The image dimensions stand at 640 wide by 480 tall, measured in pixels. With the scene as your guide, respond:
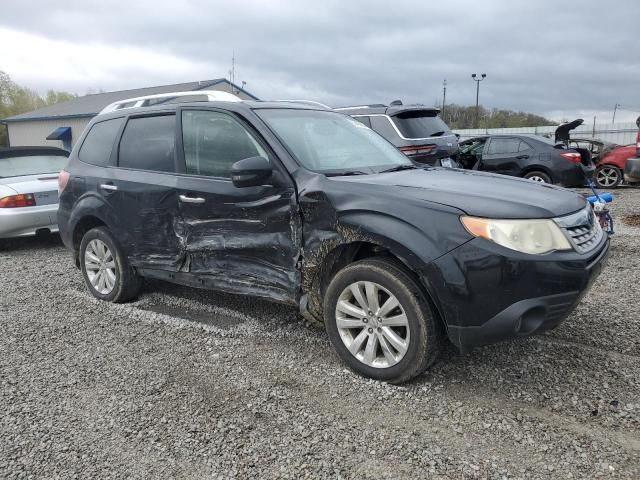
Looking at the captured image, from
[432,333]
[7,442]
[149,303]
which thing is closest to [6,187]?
[149,303]

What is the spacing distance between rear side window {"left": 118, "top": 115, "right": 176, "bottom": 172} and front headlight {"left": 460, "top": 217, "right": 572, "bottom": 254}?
250 cm

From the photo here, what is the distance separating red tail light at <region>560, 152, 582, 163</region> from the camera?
1086 cm

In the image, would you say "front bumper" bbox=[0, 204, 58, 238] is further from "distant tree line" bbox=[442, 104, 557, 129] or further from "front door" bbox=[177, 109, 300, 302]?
"distant tree line" bbox=[442, 104, 557, 129]

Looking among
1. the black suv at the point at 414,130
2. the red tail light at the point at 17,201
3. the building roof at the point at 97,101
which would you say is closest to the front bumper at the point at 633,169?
the black suv at the point at 414,130

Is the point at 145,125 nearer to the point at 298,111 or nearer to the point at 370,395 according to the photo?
the point at 298,111

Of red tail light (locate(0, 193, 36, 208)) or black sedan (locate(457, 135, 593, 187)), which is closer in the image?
red tail light (locate(0, 193, 36, 208))

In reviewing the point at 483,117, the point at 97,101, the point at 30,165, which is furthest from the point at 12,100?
the point at 30,165

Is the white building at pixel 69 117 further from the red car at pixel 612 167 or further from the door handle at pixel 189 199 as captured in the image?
the door handle at pixel 189 199

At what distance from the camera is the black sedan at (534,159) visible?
10844 millimetres

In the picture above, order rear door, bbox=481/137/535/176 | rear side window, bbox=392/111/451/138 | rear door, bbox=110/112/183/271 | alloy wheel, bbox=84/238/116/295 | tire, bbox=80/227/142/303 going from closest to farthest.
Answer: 1. rear door, bbox=110/112/183/271
2. tire, bbox=80/227/142/303
3. alloy wheel, bbox=84/238/116/295
4. rear side window, bbox=392/111/451/138
5. rear door, bbox=481/137/535/176

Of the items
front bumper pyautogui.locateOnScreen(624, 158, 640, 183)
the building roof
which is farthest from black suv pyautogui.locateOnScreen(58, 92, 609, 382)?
the building roof

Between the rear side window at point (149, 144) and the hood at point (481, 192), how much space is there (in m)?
1.64

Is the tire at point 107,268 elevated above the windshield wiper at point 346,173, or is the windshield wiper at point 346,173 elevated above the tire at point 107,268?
the windshield wiper at point 346,173

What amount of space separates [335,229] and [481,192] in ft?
2.93
